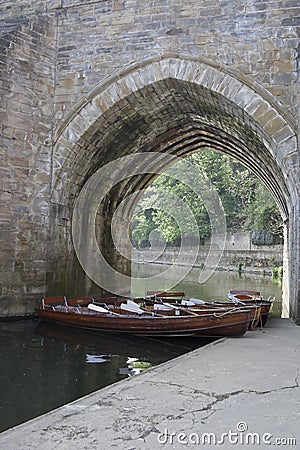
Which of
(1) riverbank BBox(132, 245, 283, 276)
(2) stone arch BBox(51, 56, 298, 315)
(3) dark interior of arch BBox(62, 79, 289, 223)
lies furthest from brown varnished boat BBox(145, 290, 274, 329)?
(1) riverbank BBox(132, 245, 283, 276)

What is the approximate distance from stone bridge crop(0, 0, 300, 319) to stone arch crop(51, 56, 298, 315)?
0.9 inches

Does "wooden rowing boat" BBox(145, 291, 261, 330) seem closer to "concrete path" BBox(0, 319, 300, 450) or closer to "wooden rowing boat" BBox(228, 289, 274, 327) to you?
"wooden rowing boat" BBox(228, 289, 274, 327)

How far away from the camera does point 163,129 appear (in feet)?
41.0

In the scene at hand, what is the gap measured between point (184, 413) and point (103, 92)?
730cm

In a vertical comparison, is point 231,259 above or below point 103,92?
below

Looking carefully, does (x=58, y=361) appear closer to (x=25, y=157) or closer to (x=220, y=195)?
(x=25, y=157)

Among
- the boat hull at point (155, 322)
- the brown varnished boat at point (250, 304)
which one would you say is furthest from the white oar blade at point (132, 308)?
the brown varnished boat at point (250, 304)

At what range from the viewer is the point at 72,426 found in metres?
3.33

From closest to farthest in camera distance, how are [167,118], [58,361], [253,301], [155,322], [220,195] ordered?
[58,361] → [155,322] → [253,301] → [167,118] → [220,195]

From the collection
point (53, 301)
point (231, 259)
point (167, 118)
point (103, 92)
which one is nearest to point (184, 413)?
point (53, 301)

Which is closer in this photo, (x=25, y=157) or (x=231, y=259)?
(x=25, y=157)

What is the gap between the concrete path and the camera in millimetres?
3035

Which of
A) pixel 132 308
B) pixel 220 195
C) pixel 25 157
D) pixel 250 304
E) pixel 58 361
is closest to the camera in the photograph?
pixel 58 361

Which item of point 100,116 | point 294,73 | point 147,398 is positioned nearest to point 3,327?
point 100,116
